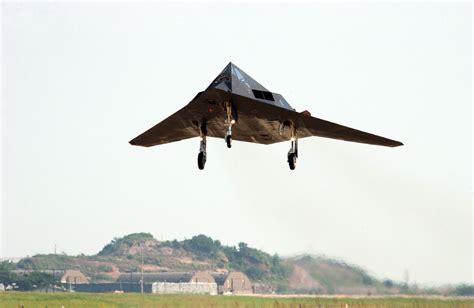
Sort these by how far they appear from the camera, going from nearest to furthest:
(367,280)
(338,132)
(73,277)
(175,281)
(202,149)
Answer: (202,149) < (338,132) < (367,280) < (175,281) < (73,277)

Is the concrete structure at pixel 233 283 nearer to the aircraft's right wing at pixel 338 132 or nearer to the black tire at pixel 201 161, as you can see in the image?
the aircraft's right wing at pixel 338 132

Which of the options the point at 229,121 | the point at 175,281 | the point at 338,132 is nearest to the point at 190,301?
the point at 175,281

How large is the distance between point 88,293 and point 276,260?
19214 millimetres

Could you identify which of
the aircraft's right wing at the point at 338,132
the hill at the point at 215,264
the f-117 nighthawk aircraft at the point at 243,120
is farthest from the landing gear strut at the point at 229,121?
the hill at the point at 215,264

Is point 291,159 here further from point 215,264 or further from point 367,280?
point 215,264

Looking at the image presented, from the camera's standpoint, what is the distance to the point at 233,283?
58719 millimetres

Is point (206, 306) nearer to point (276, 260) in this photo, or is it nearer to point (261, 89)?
point (276, 260)

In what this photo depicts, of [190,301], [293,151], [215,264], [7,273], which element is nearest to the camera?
[293,151]

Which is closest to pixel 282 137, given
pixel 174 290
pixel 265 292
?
pixel 265 292

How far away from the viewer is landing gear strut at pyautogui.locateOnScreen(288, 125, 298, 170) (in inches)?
1444

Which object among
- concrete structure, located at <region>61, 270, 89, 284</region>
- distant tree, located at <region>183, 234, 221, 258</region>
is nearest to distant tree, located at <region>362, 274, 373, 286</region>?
distant tree, located at <region>183, 234, 221, 258</region>

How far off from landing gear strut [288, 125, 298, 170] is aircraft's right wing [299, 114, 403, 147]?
1.85 feet

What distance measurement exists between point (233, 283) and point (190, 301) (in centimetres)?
624

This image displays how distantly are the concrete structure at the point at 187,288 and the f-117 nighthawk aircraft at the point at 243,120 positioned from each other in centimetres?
2138
